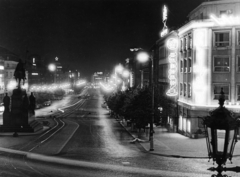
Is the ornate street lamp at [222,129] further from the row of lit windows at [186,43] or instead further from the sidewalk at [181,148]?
the row of lit windows at [186,43]

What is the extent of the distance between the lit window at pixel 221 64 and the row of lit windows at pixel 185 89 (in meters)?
4.22

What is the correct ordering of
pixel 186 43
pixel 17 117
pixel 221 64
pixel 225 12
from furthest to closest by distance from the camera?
1. pixel 17 117
2. pixel 186 43
3. pixel 225 12
4. pixel 221 64

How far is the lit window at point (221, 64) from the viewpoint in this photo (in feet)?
137

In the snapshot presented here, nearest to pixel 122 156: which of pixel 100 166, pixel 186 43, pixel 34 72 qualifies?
pixel 100 166

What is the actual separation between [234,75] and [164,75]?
20.4 metres

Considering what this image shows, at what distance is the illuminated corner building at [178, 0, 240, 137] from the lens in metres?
41.3

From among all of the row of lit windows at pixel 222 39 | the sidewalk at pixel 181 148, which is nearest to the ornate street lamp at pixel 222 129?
the sidewalk at pixel 181 148

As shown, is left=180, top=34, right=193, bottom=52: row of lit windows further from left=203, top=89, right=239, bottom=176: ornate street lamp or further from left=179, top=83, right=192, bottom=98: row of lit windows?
left=203, top=89, right=239, bottom=176: ornate street lamp

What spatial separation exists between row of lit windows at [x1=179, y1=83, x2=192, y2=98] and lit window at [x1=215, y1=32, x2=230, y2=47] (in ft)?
19.9

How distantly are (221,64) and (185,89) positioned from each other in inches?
259

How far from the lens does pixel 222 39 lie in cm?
4206

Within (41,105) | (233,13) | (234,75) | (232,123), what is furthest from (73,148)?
(41,105)

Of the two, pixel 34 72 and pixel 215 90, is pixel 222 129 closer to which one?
pixel 215 90

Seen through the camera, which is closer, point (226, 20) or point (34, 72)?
point (226, 20)
